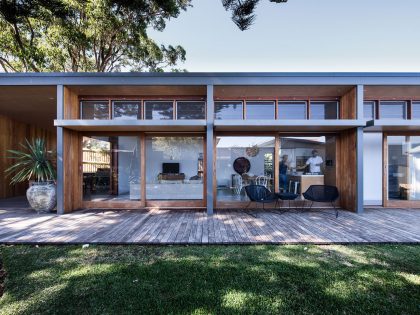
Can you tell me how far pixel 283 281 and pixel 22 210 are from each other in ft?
22.5

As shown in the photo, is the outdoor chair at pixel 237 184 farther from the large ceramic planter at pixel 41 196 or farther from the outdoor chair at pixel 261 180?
the large ceramic planter at pixel 41 196

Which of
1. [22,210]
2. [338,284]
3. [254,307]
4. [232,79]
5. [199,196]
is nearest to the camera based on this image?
[254,307]

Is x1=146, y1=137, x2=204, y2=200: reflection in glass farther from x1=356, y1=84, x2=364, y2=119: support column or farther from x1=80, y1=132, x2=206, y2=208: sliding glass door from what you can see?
x1=356, y1=84, x2=364, y2=119: support column

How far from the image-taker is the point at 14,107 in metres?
7.17

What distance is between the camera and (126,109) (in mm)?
6277

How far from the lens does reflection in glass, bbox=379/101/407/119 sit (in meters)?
6.41

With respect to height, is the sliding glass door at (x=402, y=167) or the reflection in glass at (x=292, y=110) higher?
the reflection in glass at (x=292, y=110)

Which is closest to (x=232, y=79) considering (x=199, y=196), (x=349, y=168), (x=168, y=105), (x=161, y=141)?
(x=168, y=105)

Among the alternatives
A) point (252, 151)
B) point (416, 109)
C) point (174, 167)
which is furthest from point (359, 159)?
point (174, 167)

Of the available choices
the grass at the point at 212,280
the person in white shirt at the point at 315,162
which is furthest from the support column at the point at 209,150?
the person in white shirt at the point at 315,162

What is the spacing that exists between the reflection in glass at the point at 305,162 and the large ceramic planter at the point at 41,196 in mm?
6245

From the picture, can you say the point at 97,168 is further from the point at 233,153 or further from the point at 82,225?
the point at 233,153

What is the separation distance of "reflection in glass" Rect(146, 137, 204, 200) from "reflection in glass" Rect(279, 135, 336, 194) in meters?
2.50

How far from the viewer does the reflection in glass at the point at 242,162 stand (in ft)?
20.6
